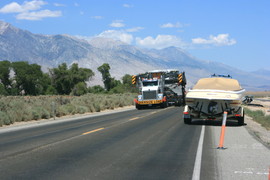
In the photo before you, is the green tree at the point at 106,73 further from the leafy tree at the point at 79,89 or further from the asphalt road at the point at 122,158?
the asphalt road at the point at 122,158

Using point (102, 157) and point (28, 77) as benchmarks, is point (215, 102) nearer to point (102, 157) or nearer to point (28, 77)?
point (102, 157)

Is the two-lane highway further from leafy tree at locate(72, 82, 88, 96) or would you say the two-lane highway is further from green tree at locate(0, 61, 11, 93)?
green tree at locate(0, 61, 11, 93)

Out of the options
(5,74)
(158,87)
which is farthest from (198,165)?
(5,74)

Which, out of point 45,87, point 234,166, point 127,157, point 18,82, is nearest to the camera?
point 234,166

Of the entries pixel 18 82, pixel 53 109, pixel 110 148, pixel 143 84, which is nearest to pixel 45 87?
pixel 18 82

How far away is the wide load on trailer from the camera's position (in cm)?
1783

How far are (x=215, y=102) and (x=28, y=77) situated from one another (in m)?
89.9

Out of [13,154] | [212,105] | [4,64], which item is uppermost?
[4,64]

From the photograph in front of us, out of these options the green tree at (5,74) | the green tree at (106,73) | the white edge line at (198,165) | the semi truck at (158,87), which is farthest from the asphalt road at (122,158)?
the green tree at (106,73)

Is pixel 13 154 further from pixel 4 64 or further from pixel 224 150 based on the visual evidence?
pixel 4 64

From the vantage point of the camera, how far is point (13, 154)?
1026cm

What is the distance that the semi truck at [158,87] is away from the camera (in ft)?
128

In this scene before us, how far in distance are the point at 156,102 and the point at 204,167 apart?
30.5 metres

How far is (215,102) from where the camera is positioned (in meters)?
18.3
